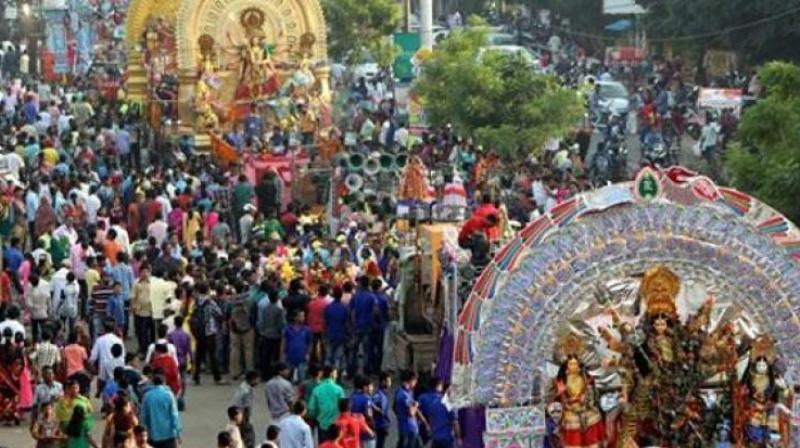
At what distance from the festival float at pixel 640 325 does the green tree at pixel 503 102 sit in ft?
59.8

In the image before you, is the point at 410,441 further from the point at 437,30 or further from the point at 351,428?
the point at 437,30

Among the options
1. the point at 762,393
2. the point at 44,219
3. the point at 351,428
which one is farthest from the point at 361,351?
the point at 44,219

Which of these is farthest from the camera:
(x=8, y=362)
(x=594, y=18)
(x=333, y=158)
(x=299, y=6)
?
(x=594, y=18)

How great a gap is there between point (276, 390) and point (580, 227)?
142 inches

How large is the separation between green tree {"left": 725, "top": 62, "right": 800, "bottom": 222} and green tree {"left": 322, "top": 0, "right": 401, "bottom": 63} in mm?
26308

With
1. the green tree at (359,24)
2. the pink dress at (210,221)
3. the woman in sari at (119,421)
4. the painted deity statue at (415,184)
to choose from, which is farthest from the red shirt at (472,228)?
the green tree at (359,24)

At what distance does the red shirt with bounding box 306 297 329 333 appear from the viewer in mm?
24984

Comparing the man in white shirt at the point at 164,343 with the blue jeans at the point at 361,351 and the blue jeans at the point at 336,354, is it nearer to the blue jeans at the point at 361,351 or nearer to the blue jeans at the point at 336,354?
the blue jeans at the point at 336,354

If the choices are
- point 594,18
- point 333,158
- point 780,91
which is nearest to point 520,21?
point 594,18

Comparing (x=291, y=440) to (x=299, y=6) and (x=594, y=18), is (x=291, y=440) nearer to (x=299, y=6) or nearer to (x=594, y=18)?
(x=299, y=6)

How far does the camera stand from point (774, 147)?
2755cm

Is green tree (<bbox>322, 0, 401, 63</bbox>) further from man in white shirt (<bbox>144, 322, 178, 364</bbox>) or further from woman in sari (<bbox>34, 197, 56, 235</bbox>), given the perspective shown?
man in white shirt (<bbox>144, 322, 178, 364</bbox>)

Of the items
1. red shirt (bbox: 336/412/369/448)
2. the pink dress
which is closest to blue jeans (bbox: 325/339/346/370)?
red shirt (bbox: 336/412/369/448)

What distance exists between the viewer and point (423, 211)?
26.7 m
